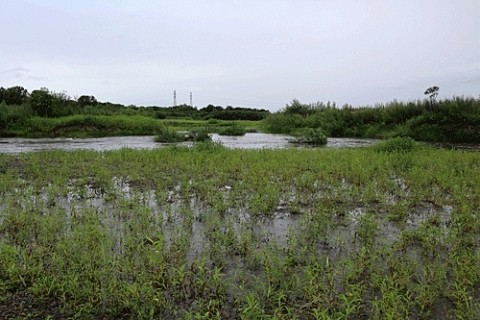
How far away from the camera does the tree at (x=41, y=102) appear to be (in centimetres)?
2556

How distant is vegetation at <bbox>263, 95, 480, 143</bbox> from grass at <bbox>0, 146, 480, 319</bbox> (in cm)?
1369

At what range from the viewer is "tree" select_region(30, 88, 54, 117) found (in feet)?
83.9

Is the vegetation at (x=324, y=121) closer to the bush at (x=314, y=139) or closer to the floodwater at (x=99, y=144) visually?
the bush at (x=314, y=139)

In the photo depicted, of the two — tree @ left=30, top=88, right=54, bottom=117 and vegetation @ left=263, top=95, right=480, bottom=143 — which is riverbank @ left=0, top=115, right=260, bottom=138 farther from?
vegetation @ left=263, top=95, right=480, bottom=143

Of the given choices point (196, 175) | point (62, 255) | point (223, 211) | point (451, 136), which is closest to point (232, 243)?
point (223, 211)

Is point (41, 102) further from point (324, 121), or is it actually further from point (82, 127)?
point (324, 121)

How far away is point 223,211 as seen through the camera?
20.5ft

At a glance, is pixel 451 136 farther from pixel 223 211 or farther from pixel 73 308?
pixel 73 308

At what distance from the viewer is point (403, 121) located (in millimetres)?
23781

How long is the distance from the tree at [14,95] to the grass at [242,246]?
28581mm

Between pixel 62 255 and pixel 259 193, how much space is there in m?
3.61

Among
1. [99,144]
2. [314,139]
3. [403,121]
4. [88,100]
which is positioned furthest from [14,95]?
[403,121]

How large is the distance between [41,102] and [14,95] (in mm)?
10773

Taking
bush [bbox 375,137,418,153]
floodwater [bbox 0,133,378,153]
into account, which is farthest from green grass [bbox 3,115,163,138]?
bush [bbox 375,137,418,153]
